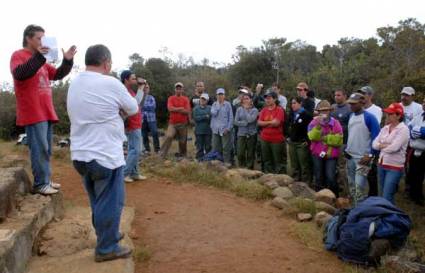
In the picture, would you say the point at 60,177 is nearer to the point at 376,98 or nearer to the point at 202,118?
the point at 202,118

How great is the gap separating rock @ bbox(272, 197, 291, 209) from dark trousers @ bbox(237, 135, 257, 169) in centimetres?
290

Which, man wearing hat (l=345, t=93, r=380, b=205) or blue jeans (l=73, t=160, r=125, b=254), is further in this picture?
man wearing hat (l=345, t=93, r=380, b=205)

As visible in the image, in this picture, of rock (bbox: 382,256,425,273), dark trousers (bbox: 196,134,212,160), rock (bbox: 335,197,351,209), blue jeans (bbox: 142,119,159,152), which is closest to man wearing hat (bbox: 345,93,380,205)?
rock (bbox: 335,197,351,209)

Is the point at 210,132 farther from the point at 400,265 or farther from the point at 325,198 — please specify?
the point at 400,265

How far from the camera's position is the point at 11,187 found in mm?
4434

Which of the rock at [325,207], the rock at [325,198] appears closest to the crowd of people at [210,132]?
the rock at [325,198]

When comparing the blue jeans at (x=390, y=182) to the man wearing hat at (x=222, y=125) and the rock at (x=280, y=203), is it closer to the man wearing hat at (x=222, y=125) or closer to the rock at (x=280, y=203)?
the rock at (x=280, y=203)

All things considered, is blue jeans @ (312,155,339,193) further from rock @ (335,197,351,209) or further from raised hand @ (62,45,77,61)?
raised hand @ (62,45,77,61)

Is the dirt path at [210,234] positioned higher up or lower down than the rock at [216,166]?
lower down

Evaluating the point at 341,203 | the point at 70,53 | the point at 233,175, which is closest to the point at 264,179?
the point at 233,175

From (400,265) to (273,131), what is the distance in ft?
14.6

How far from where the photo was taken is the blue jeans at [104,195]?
3.64m

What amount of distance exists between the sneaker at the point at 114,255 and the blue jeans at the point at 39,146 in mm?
1370

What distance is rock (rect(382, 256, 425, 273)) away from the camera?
415 cm
